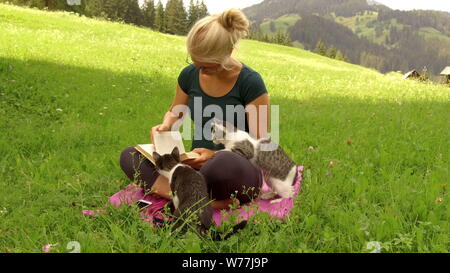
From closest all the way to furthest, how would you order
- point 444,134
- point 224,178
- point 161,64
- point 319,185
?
1. point 224,178
2. point 319,185
3. point 444,134
4. point 161,64

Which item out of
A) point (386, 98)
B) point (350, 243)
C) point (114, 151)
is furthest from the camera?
point (386, 98)

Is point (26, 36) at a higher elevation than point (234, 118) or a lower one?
higher

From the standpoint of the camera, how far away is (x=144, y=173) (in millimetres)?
4676

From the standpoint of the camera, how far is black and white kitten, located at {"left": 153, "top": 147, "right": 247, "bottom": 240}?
3.50 m

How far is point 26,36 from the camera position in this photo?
16.1 m

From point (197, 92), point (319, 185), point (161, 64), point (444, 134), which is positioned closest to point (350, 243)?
point (319, 185)

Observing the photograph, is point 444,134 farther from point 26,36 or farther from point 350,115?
point 26,36

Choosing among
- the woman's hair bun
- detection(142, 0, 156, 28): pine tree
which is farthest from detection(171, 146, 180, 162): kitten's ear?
detection(142, 0, 156, 28): pine tree

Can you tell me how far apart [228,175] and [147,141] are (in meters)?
3.38

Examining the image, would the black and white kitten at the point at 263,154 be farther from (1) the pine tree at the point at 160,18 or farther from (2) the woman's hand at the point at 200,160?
(1) the pine tree at the point at 160,18

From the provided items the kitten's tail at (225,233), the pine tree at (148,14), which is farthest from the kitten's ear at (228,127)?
the pine tree at (148,14)

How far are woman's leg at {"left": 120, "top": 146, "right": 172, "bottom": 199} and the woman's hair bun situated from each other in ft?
5.88

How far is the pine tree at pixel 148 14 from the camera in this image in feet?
262

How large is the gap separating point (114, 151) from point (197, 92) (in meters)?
2.39
